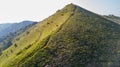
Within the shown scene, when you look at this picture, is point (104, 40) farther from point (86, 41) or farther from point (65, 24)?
point (65, 24)

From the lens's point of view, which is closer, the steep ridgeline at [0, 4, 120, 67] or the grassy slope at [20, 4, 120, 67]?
the grassy slope at [20, 4, 120, 67]

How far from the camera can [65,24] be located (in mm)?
165375

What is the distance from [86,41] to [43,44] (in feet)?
85.4

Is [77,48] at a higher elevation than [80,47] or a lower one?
lower

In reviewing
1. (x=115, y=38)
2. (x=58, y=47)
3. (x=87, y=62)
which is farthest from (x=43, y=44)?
(x=115, y=38)

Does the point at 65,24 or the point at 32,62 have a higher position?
the point at 65,24

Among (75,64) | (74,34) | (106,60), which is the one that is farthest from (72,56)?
(74,34)

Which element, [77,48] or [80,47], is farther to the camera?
[80,47]

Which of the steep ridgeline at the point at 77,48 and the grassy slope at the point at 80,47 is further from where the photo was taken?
the steep ridgeline at the point at 77,48

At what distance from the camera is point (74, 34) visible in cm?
14888

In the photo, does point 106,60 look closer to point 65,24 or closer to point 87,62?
point 87,62

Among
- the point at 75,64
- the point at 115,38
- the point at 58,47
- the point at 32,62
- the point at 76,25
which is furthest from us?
the point at 76,25

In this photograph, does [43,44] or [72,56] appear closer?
[72,56]

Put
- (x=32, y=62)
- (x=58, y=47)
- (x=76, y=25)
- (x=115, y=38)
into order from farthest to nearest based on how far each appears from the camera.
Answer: (x=76, y=25) < (x=115, y=38) < (x=58, y=47) < (x=32, y=62)
